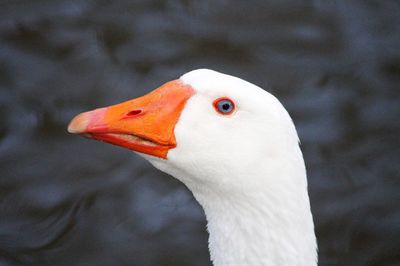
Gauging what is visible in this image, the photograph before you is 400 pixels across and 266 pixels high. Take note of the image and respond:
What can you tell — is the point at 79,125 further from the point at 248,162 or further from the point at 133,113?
the point at 248,162

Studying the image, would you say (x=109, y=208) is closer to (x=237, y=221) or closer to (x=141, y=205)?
(x=141, y=205)

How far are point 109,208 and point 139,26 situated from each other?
6.26 feet

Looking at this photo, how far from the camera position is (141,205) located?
588cm

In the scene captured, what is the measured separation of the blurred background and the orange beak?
2.38 m

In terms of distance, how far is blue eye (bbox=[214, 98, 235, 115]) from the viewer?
3.28 metres

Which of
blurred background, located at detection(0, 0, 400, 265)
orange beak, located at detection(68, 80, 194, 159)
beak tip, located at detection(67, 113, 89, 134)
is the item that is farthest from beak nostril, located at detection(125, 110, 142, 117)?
blurred background, located at detection(0, 0, 400, 265)

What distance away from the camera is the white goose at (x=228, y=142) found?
10.8 ft

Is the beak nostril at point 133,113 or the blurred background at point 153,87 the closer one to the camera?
the beak nostril at point 133,113

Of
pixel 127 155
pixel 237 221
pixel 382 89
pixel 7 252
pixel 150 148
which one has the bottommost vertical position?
pixel 7 252

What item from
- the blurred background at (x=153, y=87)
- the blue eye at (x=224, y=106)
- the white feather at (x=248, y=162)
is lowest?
the blurred background at (x=153, y=87)

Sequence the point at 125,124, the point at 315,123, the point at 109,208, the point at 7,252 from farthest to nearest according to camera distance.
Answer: the point at 315,123 → the point at 109,208 → the point at 7,252 → the point at 125,124

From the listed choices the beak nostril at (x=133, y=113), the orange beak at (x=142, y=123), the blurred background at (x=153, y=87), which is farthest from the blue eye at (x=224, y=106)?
the blurred background at (x=153, y=87)

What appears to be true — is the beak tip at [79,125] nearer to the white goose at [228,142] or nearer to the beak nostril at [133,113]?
the white goose at [228,142]

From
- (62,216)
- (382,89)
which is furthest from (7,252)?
(382,89)
